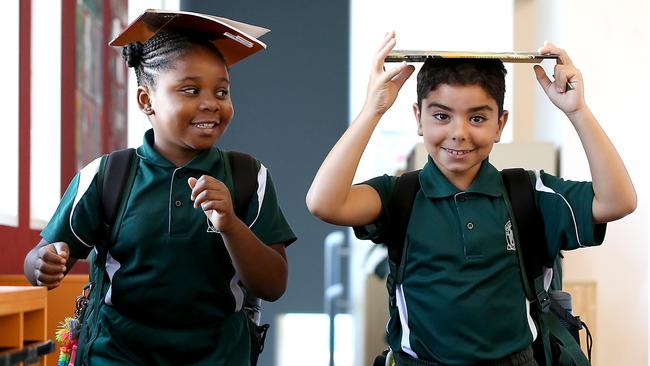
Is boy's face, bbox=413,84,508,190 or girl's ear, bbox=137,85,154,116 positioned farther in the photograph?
girl's ear, bbox=137,85,154,116

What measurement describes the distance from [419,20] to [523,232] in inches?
211

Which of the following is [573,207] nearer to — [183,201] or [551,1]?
[183,201]

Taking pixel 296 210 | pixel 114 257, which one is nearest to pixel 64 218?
pixel 114 257

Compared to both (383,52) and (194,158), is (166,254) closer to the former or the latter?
(194,158)

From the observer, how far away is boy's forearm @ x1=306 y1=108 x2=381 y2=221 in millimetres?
2457

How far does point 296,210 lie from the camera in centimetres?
1163

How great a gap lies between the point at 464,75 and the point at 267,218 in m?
0.59

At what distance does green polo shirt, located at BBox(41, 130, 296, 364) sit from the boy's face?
1.39 feet

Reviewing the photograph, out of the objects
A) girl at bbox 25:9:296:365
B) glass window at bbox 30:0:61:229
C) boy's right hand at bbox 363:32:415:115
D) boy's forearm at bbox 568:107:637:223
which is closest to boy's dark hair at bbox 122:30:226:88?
girl at bbox 25:9:296:365

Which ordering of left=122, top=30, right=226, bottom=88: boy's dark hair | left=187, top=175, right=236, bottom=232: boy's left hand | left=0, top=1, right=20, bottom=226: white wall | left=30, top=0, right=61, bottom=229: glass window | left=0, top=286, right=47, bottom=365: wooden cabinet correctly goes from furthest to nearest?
left=30, top=0, right=61, bottom=229: glass window, left=0, top=1, right=20, bottom=226: white wall, left=122, top=30, right=226, bottom=88: boy's dark hair, left=0, top=286, right=47, bottom=365: wooden cabinet, left=187, top=175, right=236, bottom=232: boy's left hand

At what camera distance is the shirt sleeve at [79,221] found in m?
2.51

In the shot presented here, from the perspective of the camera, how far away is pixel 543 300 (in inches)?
99.1

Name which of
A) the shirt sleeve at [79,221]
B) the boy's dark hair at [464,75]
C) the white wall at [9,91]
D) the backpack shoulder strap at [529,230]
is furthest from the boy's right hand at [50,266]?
the white wall at [9,91]

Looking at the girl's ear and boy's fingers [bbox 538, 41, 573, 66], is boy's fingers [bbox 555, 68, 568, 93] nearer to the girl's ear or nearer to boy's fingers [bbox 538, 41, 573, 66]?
boy's fingers [bbox 538, 41, 573, 66]
